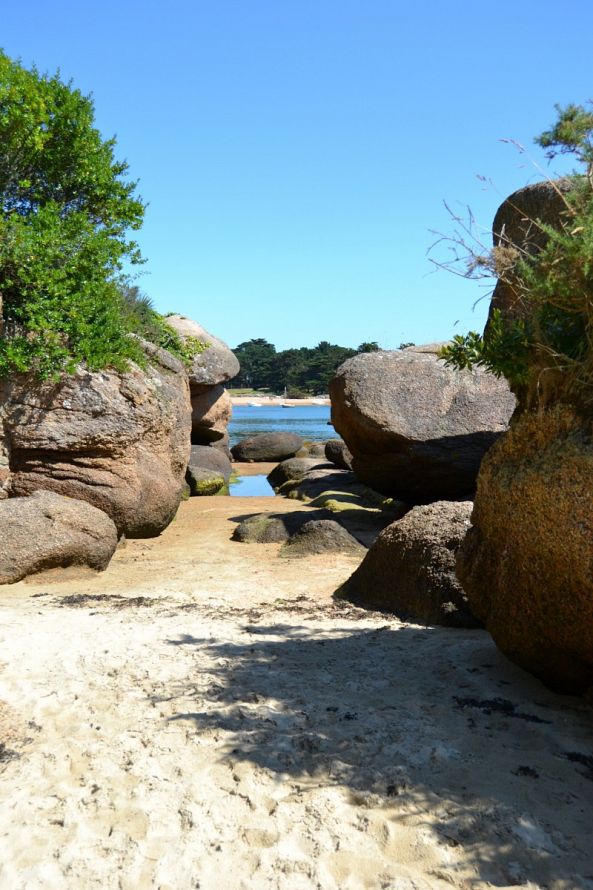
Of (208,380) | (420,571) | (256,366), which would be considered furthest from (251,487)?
(256,366)

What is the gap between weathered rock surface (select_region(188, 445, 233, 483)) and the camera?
2106 centimetres

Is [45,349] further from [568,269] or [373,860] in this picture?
[373,860]

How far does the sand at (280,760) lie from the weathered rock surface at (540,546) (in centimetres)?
32

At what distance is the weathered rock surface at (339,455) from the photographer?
22766mm

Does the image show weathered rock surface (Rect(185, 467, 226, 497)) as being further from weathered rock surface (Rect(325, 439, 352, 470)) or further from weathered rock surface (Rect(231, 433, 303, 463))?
weathered rock surface (Rect(231, 433, 303, 463))

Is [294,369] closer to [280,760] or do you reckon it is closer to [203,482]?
[203,482]

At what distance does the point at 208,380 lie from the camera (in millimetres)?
20344

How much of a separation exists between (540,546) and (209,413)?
17.6m

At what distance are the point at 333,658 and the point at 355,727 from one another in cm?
137

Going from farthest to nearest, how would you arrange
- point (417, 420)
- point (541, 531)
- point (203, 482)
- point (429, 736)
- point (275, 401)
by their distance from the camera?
point (275, 401) < point (203, 482) < point (417, 420) < point (541, 531) < point (429, 736)

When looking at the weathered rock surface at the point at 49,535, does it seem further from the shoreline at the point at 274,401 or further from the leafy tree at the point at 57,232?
the shoreline at the point at 274,401

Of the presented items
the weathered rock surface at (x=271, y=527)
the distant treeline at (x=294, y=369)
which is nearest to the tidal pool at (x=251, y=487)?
the weathered rock surface at (x=271, y=527)

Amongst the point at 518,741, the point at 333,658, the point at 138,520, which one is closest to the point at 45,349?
the point at 138,520

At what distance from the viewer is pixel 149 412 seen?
452 inches
